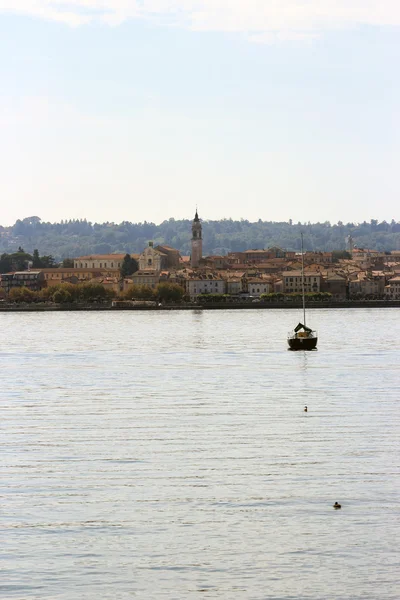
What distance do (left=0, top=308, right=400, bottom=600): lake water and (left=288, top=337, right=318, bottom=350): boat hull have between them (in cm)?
2068

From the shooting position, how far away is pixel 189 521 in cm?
1538

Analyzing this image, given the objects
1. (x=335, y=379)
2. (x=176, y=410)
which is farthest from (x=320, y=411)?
(x=335, y=379)

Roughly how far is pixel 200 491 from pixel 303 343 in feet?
131

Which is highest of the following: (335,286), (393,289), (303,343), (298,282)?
(298,282)

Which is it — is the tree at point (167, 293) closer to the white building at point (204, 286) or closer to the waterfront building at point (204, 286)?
the waterfront building at point (204, 286)

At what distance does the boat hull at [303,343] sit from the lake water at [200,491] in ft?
67.8

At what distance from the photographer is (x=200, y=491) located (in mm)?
17172

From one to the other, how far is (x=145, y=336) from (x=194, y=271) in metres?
103

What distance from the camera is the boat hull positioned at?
186ft

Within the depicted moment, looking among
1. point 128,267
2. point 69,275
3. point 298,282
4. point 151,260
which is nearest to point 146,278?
point 128,267

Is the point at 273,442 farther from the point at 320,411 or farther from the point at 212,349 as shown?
the point at 212,349

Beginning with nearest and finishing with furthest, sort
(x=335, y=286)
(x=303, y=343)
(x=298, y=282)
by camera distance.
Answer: (x=303, y=343)
(x=298, y=282)
(x=335, y=286)

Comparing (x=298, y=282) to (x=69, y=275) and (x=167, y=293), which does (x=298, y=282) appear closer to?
(x=167, y=293)

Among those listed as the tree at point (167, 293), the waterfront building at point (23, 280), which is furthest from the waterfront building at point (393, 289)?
the waterfront building at point (23, 280)
